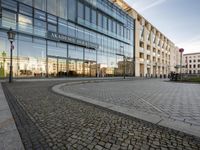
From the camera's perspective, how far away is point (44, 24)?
2602 cm

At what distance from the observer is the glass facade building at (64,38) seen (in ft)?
73.8

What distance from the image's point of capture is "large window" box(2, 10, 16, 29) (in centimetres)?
2114

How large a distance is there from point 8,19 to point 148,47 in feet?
171

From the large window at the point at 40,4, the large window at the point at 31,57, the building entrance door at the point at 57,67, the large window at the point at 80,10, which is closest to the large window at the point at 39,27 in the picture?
the large window at the point at 31,57

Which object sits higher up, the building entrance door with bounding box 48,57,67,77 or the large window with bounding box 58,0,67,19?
the large window with bounding box 58,0,67,19

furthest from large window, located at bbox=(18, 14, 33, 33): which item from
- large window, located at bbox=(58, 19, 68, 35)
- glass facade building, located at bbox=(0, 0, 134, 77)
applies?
large window, located at bbox=(58, 19, 68, 35)

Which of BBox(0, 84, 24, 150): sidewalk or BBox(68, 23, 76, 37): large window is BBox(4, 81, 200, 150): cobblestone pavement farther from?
BBox(68, 23, 76, 37): large window

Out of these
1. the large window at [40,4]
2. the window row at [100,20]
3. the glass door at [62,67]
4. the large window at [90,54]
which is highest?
the window row at [100,20]

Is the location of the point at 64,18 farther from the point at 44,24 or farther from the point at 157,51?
the point at 157,51

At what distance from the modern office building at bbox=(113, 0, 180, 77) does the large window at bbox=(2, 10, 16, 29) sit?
31301 millimetres

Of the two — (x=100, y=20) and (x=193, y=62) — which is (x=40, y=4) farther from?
(x=193, y=62)

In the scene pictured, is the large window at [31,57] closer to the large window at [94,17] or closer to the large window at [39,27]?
the large window at [39,27]

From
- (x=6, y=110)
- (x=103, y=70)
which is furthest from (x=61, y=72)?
(x=6, y=110)

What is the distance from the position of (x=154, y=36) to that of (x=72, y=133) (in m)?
69.9
